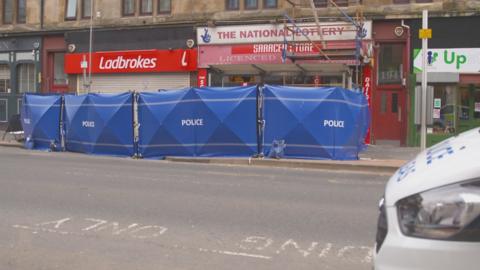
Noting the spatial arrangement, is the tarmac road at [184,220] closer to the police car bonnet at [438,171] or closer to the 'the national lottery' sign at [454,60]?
the police car bonnet at [438,171]

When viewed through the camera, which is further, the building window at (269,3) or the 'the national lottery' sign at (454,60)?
the building window at (269,3)

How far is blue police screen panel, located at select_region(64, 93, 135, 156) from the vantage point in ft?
60.2

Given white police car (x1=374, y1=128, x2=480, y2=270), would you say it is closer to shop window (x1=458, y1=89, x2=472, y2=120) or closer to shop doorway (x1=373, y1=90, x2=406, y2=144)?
shop window (x1=458, y1=89, x2=472, y2=120)

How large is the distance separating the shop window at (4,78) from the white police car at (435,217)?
27.7m

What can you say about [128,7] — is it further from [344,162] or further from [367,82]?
[344,162]

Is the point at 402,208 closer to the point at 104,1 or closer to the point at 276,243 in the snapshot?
the point at 276,243

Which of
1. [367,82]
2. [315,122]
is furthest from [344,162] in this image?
[367,82]

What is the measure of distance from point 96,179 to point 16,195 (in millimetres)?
2338

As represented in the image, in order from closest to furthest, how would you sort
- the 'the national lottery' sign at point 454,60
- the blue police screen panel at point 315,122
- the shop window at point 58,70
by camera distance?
the blue police screen panel at point 315,122 → the 'the national lottery' sign at point 454,60 → the shop window at point 58,70

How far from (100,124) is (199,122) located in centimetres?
344

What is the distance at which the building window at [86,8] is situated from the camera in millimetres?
26250

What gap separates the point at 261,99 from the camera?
16.8m

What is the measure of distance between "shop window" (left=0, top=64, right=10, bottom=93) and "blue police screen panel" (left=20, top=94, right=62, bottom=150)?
307 inches

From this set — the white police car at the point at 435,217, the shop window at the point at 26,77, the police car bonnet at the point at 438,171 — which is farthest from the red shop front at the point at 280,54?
the white police car at the point at 435,217
